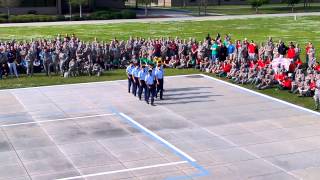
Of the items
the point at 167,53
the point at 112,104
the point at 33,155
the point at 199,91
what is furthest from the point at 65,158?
the point at 167,53

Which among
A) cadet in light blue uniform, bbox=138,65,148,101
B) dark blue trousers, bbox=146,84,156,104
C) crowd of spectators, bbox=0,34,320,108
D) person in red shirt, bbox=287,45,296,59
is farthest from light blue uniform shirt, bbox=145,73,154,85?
person in red shirt, bbox=287,45,296,59

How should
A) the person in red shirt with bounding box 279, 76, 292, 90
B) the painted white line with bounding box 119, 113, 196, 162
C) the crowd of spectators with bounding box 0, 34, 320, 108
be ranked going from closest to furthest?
1. the painted white line with bounding box 119, 113, 196, 162
2. the person in red shirt with bounding box 279, 76, 292, 90
3. the crowd of spectators with bounding box 0, 34, 320, 108

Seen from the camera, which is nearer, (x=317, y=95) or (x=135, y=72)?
(x=317, y=95)

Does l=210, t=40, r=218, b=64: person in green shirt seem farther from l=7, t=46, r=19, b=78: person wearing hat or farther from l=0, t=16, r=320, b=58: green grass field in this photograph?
l=0, t=16, r=320, b=58: green grass field

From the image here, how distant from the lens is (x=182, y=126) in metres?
18.7

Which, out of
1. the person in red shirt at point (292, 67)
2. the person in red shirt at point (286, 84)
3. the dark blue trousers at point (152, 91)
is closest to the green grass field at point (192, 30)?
the person in red shirt at point (292, 67)

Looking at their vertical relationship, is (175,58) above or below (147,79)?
below

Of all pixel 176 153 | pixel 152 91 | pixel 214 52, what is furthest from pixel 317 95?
pixel 214 52

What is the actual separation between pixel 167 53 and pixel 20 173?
1896 cm

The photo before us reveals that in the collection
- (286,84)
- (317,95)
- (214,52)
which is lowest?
(286,84)

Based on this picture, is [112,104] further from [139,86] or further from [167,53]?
[167,53]

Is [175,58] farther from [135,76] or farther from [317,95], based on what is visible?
[317,95]

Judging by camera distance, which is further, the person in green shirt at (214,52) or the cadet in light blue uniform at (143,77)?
the person in green shirt at (214,52)

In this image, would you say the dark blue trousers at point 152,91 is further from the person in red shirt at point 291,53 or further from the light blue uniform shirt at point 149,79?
the person in red shirt at point 291,53
